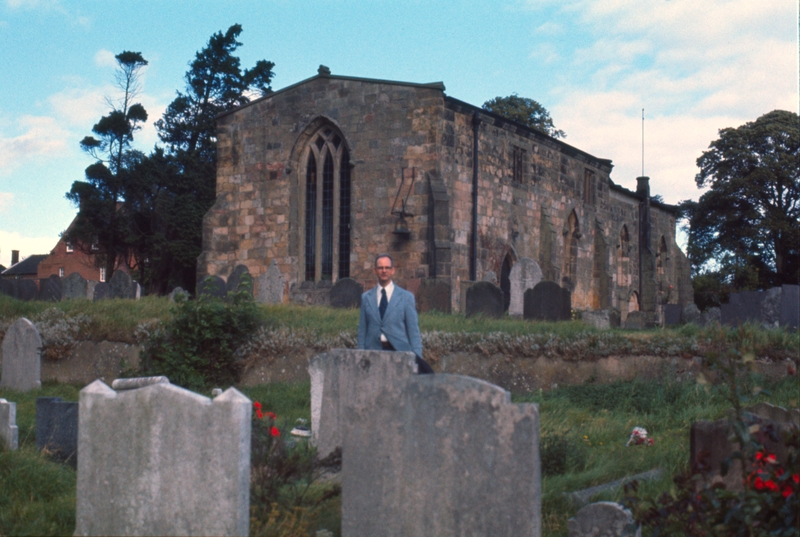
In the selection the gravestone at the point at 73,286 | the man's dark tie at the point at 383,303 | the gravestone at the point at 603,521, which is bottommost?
the gravestone at the point at 603,521

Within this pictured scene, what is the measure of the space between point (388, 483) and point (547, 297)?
36.7 feet

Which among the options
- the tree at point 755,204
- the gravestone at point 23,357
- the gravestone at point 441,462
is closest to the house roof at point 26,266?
the tree at point 755,204

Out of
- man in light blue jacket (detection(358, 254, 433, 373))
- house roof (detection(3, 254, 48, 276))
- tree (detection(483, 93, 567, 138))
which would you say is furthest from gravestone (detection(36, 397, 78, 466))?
house roof (detection(3, 254, 48, 276))

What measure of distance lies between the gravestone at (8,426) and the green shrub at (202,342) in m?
4.89

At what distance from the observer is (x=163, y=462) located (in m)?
4.53

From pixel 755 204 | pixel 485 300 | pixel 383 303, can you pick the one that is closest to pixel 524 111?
pixel 755 204

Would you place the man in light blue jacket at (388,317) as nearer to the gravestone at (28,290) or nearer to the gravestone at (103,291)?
the gravestone at (103,291)

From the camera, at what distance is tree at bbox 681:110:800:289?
144 ft

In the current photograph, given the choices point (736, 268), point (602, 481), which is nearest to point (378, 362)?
point (602, 481)

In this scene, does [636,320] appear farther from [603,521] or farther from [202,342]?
[603,521]

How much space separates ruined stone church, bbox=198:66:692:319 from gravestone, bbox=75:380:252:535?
1523cm

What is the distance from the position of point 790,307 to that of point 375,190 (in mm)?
10956

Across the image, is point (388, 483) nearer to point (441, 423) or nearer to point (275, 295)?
point (441, 423)

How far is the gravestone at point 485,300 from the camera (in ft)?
50.7
